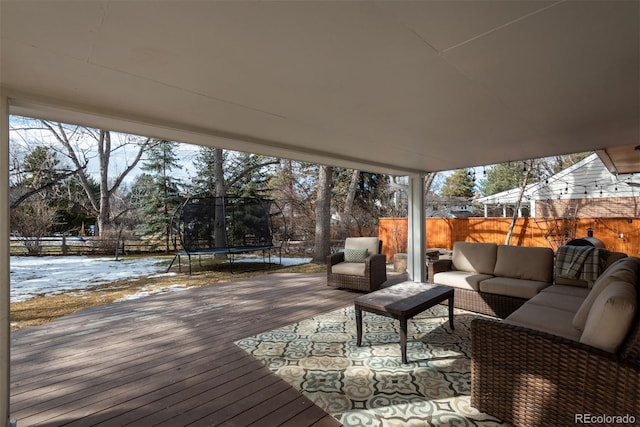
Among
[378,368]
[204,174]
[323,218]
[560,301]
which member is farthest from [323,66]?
[204,174]

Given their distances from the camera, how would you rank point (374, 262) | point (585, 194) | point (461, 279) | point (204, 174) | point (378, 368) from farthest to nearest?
point (204, 174) → point (585, 194) → point (374, 262) → point (461, 279) → point (378, 368)

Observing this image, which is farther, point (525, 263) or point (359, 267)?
point (359, 267)

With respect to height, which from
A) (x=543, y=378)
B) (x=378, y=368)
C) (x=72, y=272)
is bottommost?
(x=378, y=368)

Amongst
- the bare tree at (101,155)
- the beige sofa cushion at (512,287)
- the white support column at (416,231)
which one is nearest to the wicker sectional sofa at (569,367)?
the beige sofa cushion at (512,287)

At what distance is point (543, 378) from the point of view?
1.64m

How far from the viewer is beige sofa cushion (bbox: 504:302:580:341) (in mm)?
2053

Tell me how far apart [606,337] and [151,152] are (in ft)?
41.9

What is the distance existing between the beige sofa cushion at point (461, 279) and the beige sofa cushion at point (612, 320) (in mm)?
2117

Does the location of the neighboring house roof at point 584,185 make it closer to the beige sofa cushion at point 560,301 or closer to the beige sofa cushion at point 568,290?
the beige sofa cushion at point 568,290

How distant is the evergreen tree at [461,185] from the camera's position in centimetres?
1661

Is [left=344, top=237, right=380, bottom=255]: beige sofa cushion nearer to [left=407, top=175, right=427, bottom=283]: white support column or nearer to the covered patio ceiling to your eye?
[left=407, top=175, right=427, bottom=283]: white support column

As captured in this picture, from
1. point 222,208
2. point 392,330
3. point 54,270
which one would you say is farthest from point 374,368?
point 54,270

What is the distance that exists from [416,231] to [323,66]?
447 cm

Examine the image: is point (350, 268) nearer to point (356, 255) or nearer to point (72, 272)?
point (356, 255)
